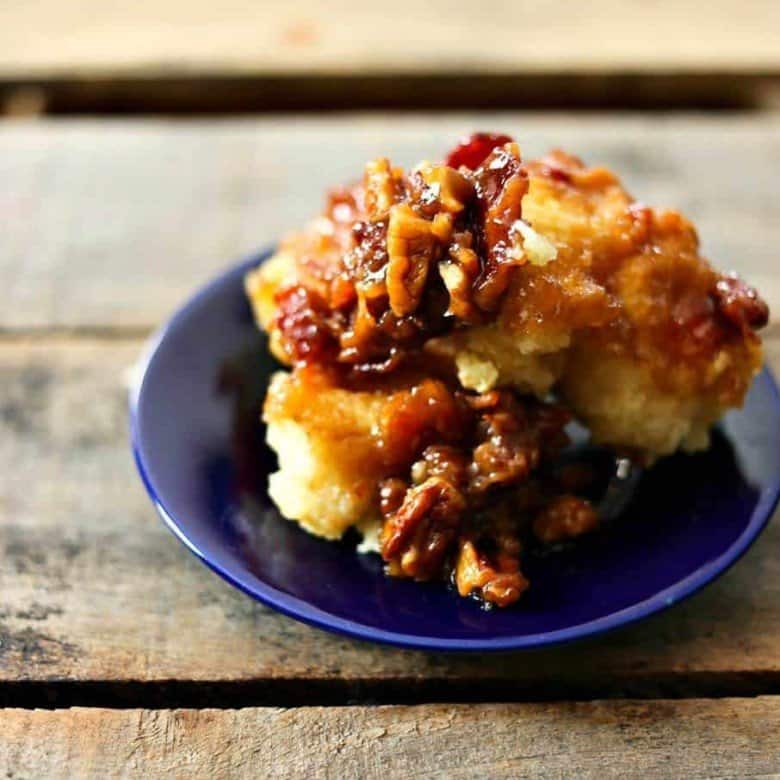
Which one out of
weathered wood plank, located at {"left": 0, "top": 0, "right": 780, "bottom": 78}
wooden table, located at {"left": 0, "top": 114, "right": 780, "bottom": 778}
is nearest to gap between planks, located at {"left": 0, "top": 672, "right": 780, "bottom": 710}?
wooden table, located at {"left": 0, "top": 114, "right": 780, "bottom": 778}

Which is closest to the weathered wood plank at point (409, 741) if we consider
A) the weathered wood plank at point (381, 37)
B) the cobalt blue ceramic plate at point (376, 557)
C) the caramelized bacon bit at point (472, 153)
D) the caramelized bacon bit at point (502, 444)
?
the cobalt blue ceramic plate at point (376, 557)

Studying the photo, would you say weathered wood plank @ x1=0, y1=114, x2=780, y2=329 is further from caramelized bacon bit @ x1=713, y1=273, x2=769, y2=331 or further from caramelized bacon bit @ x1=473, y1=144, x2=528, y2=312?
caramelized bacon bit @ x1=473, y1=144, x2=528, y2=312

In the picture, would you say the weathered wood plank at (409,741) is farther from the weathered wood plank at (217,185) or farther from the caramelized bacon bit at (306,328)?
the weathered wood plank at (217,185)

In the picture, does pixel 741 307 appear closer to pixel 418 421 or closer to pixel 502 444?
pixel 502 444

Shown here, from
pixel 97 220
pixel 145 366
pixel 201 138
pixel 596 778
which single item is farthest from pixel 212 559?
pixel 201 138

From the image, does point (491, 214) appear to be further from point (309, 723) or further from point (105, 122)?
point (105, 122)

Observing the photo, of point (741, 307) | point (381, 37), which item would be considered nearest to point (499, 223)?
point (741, 307)
